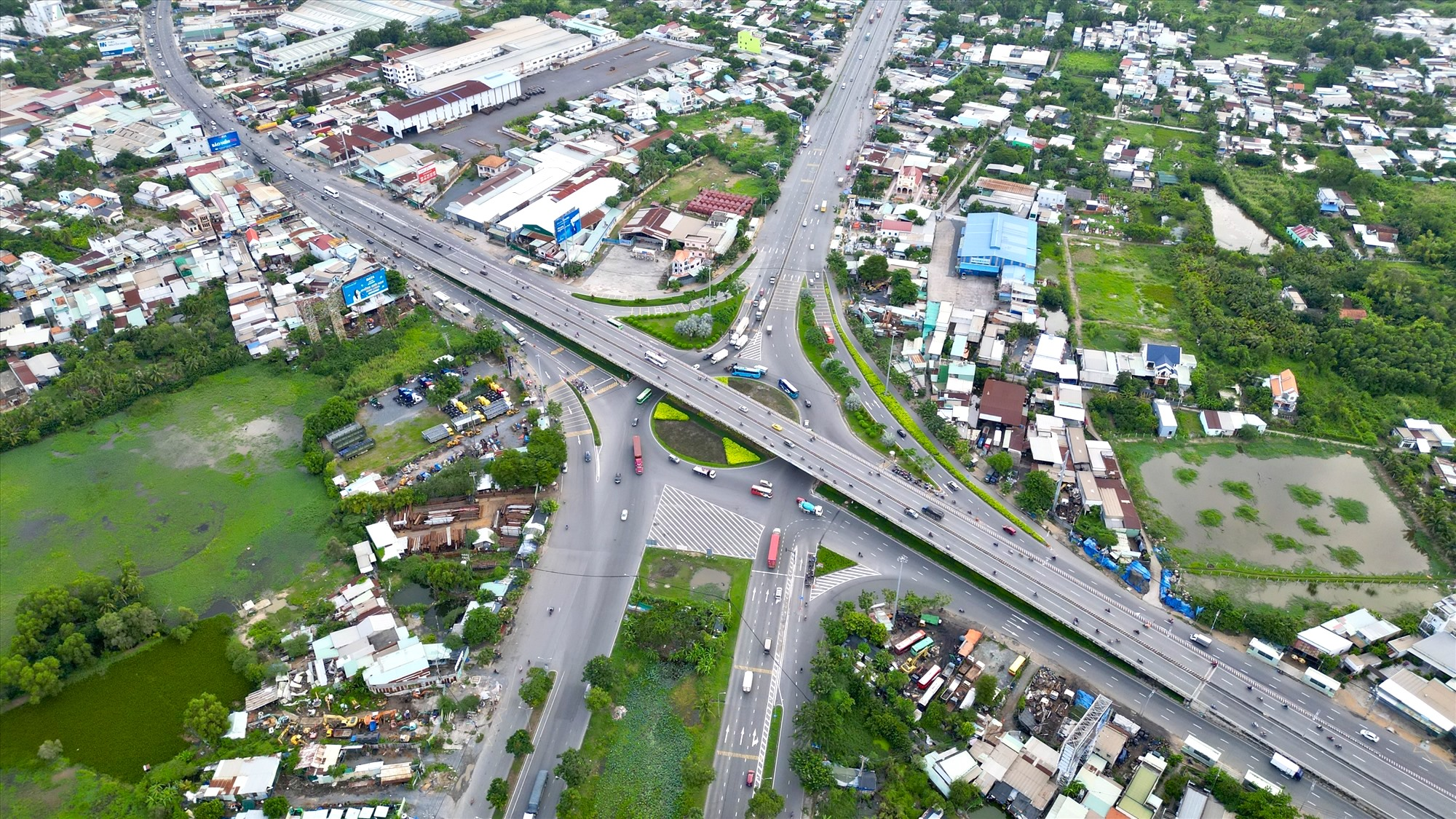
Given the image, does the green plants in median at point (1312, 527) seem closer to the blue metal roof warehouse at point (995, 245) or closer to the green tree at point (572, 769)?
the blue metal roof warehouse at point (995, 245)

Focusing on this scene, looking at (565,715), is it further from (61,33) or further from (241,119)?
(61,33)

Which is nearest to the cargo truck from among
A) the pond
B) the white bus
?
the white bus

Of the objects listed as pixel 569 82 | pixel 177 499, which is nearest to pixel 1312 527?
pixel 177 499

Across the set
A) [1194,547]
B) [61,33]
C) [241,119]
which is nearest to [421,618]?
[1194,547]

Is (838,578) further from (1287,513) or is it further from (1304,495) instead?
(1304,495)

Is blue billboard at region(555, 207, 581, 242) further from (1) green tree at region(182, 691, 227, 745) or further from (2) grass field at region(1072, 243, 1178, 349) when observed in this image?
(1) green tree at region(182, 691, 227, 745)
